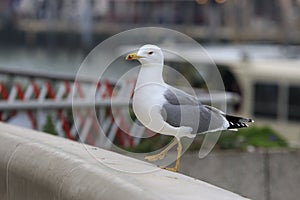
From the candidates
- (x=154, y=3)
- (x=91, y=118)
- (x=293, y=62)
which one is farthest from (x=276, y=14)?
(x=91, y=118)

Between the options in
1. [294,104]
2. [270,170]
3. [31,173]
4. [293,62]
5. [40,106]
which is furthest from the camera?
[293,62]

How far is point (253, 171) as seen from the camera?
8.67m

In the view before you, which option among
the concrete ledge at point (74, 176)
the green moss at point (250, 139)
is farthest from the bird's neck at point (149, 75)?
the green moss at point (250, 139)

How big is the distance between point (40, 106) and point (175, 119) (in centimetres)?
727

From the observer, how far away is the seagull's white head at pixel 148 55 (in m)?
4.51

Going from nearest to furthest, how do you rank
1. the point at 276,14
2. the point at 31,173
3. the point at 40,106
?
the point at 31,173 → the point at 40,106 → the point at 276,14

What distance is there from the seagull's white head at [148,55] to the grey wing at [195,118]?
0.24 meters

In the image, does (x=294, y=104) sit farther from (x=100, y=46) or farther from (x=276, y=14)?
(x=276, y=14)

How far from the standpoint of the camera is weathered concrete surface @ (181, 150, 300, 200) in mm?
8445

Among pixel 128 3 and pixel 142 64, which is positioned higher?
pixel 142 64

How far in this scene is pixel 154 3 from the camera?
326 feet

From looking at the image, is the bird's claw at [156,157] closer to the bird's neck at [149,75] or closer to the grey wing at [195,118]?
the grey wing at [195,118]

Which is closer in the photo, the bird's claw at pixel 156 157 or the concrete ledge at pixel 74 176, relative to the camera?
the concrete ledge at pixel 74 176

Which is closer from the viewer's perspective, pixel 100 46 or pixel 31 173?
pixel 31 173
